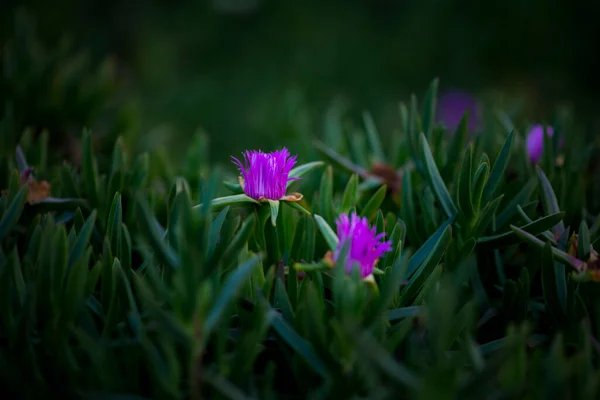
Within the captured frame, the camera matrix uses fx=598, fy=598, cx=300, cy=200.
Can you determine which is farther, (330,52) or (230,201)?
(330,52)

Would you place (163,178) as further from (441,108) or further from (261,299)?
(441,108)

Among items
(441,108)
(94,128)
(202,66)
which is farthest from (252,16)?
(94,128)

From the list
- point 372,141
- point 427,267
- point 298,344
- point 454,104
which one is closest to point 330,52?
point 454,104

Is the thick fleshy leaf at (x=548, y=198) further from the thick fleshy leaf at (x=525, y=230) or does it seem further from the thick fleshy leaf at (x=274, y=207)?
the thick fleshy leaf at (x=274, y=207)

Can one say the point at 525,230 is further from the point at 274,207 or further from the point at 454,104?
the point at 454,104

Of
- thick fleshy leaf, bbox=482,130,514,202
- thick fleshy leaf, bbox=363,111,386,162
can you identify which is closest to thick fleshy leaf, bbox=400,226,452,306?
thick fleshy leaf, bbox=482,130,514,202

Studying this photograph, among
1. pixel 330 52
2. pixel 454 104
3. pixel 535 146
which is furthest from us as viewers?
pixel 330 52
